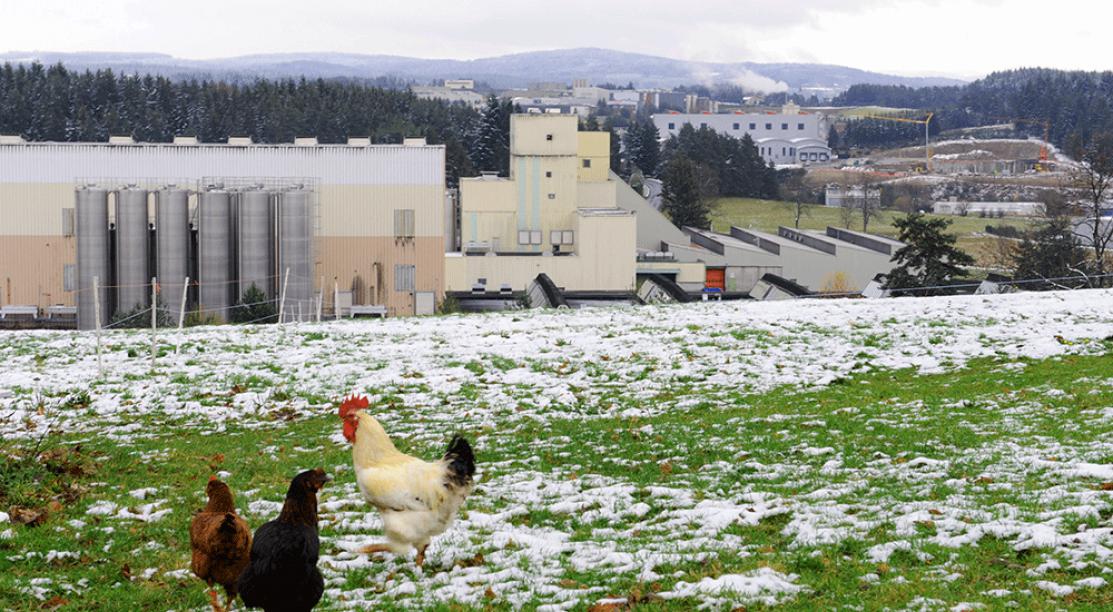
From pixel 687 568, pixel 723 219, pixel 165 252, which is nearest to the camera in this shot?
pixel 687 568

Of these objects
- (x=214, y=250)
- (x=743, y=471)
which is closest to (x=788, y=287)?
(x=214, y=250)

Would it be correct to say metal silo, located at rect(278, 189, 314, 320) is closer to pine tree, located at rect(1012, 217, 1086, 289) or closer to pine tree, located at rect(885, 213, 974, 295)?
pine tree, located at rect(885, 213, 974, 295)

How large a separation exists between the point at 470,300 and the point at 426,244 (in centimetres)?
377

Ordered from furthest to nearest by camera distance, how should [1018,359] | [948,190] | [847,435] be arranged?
[948,190] < [1018,359] < [847,435]

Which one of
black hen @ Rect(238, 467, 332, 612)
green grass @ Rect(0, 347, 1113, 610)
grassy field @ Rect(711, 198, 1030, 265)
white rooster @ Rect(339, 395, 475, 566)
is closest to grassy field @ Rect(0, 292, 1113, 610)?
green grass @ Rect(0, 347, 1113, 610)

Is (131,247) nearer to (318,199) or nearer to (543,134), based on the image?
(318,199)

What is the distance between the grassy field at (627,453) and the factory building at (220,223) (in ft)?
102

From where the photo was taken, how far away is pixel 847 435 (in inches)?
585

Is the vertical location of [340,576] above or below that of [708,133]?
below

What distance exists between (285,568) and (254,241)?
5022 cm

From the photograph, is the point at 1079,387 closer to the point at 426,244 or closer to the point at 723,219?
the point at 426,244

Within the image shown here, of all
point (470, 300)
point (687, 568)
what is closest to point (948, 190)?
point (470, 300)

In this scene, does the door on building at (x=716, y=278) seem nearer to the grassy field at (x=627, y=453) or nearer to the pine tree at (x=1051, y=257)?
the pine tree at (x=1051, y=257)

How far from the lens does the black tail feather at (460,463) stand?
1027 cm
